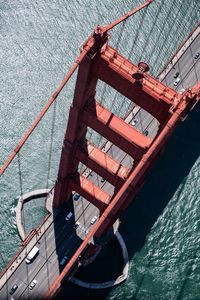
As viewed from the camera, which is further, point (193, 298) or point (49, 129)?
point (49, 129)

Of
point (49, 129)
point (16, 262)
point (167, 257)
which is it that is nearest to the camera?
point (16, 262)

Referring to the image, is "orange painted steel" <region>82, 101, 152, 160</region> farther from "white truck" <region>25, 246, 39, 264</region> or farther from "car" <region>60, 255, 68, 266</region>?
"white truck" <region>25, 246, 39, 264</region>

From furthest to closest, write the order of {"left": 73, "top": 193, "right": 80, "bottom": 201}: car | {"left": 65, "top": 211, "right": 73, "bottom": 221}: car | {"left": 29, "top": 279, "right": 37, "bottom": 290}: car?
{"left": 73, "top": 193, "right": 80, "bottom": 201}: car, {"left": 65, "top": 211, "right": 73, "bottom": 221}: car, {"left": 29, "top": 279, "right": 37, "bottom": 290}: car

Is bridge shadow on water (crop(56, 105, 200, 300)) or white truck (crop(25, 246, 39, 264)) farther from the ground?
bridge shadow on water (crop(56, 105, 200, 300))

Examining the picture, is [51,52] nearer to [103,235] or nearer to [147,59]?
[147,59]

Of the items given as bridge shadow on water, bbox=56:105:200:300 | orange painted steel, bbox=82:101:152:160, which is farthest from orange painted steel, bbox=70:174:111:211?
orange painted steel, bbox=82:101:152:160

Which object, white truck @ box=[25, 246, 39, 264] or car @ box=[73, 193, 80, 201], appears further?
car @ box=[73, 193, 80, 201]

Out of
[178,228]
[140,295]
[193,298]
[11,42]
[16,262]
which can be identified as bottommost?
[16,262]

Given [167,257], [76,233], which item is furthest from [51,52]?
[167,257]
